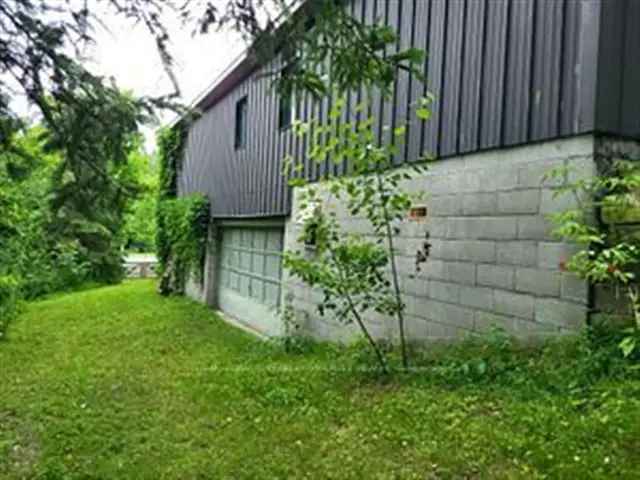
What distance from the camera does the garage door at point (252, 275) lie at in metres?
10.5

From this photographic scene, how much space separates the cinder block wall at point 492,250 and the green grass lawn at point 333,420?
1.06 ft

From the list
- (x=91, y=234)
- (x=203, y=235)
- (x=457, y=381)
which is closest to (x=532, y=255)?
(x=457, y=381)

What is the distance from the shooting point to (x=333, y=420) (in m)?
4.55

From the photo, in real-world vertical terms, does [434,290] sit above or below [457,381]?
above

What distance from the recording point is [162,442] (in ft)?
14.9

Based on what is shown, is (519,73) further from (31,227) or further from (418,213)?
(31,227)

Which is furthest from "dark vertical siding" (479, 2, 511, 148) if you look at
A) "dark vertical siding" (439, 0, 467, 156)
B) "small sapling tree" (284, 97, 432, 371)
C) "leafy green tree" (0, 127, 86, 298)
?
"leafy green tree" (0, 127, 86, 298)

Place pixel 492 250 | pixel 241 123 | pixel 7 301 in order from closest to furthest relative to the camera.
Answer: pixel 492 250 → pixel 7 301 → pixel 241 123

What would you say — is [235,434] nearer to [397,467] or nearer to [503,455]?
[397,467]

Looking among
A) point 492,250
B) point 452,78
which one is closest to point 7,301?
point 452,78

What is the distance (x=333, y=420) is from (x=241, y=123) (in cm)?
886

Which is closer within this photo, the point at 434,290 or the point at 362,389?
the point at 362,389

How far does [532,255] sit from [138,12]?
3195 mm

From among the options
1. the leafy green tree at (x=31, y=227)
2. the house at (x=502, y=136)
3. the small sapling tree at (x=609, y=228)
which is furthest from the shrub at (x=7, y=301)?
the small sapling tree at (x=609, y=228)
